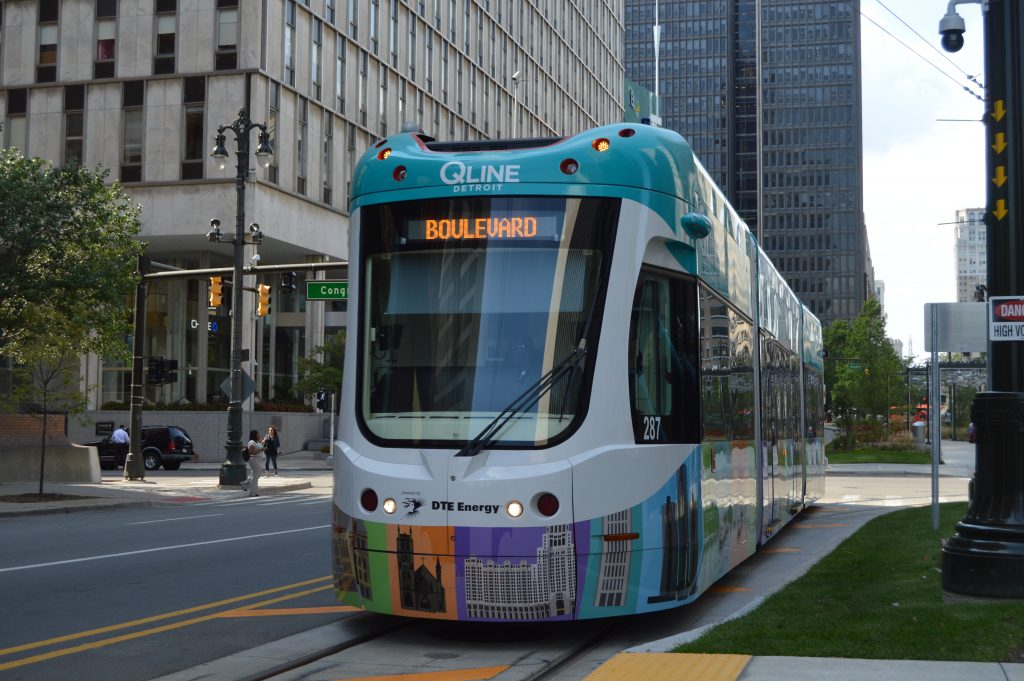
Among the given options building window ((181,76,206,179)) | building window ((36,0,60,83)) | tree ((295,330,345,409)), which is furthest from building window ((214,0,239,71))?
tree ((295,330,345,409))

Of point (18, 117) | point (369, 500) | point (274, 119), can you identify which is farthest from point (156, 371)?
point (369, 500)

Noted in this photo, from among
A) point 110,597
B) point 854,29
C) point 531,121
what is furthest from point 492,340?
point 854,29

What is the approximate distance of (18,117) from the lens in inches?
2244

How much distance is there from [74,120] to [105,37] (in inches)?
157

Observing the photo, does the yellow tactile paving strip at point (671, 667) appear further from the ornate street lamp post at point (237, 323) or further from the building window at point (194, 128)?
the building window at point (194, 128)

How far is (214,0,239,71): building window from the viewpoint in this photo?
54.0 m

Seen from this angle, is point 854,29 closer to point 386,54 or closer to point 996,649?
point 386,54

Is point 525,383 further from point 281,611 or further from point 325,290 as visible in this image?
point 325,290

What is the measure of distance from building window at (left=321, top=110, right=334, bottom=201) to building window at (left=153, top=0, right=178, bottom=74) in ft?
25.0

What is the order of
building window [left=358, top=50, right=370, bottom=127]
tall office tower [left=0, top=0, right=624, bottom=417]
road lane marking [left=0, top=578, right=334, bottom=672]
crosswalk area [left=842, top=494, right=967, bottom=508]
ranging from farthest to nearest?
building window [left=358, top=50, right=370, bottom=127]
tall office tower [left=0, top=0, right=624, bottom=417]
crosswalk area [left=842, top=494, right=967, bottom=508]
road lane marking [left=0, top=578, right=334, bottom=672]

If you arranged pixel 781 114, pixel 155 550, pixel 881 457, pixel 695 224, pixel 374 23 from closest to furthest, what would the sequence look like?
pixel 695 224 → pixel 155 550 → pixel 881 457 → pixel 374 23 → pixel 781 114

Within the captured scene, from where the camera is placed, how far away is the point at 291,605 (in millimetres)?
10992

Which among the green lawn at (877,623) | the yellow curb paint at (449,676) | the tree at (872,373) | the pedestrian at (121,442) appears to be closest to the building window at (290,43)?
the pedestrian at (121,442)

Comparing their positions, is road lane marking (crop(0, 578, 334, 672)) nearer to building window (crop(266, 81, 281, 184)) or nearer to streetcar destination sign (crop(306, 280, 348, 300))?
streetcar destination sign (crop(306, 280, 348, 300))
